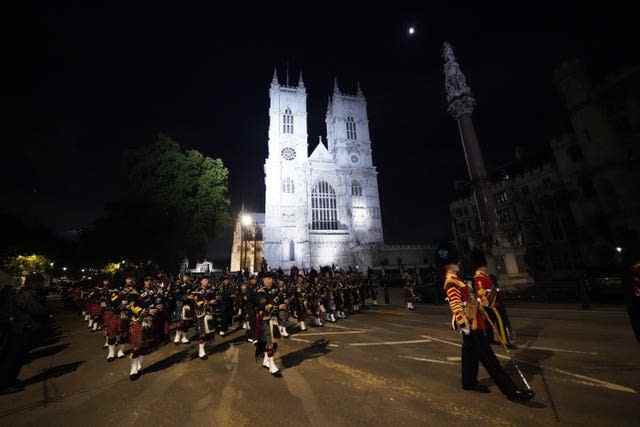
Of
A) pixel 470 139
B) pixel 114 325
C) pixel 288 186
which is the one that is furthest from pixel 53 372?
pixel 288 186

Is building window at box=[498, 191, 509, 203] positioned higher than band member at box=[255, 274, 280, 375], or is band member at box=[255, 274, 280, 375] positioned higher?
building window at box=[498, 191, 509, 203]

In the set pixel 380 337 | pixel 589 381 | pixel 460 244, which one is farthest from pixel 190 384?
pixel 460 244

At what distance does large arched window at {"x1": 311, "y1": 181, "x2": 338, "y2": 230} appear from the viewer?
50.1 m

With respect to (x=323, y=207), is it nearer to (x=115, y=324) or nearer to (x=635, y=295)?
(x=115, y=324)

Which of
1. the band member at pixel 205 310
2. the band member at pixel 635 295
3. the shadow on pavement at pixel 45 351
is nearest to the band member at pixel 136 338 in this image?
the band member at pixel 205 310

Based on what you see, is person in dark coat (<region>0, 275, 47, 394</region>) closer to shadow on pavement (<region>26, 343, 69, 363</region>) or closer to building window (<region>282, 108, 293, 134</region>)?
shadow on pavement (<region>26, 343, 69, 363</region>)

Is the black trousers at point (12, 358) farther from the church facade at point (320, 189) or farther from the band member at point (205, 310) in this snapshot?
the church facade at point (320, 189)

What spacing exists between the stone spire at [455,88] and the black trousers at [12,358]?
2510 cm

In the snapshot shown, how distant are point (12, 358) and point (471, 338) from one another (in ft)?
30.8

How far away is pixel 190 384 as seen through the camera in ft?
18.1

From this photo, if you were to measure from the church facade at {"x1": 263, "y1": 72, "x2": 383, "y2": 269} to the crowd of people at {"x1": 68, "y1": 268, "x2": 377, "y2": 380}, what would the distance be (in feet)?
95.7

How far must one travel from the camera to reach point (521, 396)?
3809 millimetres

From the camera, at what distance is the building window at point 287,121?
172 ft

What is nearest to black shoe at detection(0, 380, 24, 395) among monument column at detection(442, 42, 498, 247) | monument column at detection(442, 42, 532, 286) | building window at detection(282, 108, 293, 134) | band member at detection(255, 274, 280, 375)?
band member at detection(255, 274, 280, 375)
